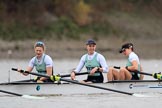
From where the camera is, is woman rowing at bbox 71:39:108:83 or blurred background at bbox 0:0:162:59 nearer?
woman rowing at bbox 71:39:108:83

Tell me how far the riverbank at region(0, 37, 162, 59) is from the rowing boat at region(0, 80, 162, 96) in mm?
28880

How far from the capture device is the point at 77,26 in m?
54.9

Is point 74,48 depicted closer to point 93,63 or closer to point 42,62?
point 93,63

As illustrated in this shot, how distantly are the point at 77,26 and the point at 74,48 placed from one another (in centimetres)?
643

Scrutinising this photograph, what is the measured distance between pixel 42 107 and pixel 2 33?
35949 mm

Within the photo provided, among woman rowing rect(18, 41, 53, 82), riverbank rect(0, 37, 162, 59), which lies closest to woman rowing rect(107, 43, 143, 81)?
woman rowing rect(18, 41, 53, 82)

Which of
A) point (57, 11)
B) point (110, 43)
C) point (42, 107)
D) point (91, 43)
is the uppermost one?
point (57, 11)

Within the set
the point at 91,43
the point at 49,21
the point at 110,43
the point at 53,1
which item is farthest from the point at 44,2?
the point at 91,43

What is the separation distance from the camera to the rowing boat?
1559 centimetres

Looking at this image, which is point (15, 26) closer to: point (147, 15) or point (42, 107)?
point (147, 15)

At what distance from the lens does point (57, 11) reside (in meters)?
57.1

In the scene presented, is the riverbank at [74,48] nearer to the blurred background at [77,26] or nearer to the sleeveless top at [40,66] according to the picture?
the blurred background at [77,26]

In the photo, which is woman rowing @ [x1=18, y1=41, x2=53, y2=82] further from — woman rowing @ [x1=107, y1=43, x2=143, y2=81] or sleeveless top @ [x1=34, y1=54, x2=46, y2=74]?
woman rowing @ [x1=107, y1=43, x2=143, y2=81]

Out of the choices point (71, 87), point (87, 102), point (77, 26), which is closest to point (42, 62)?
point (71, 87)
